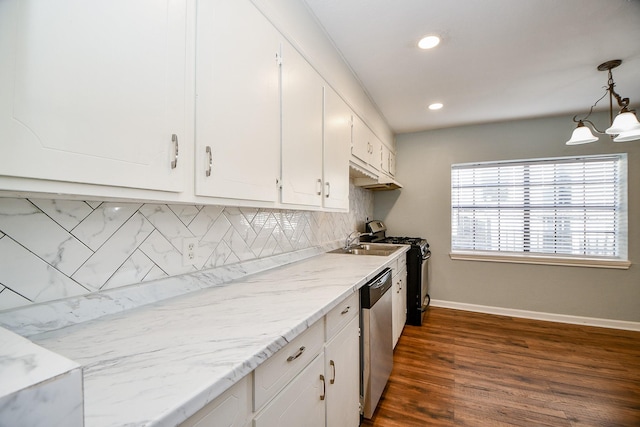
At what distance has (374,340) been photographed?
1721mm

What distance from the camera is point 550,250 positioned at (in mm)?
3615

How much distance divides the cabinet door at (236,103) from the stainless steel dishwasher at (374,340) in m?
0.83

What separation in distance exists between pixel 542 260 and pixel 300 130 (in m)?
3.65

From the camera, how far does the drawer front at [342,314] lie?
1.22 metres

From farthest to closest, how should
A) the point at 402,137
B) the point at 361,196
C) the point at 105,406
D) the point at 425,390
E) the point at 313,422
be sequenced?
the point at 402,137 < the point at 361,196 < the point at 425,390 < the point at 313,422 < the point at 105,406

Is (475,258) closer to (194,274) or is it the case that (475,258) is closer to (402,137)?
(402,137)

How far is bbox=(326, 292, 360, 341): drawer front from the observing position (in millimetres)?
1224

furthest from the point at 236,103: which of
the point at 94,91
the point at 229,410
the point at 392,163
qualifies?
the point at 392,163

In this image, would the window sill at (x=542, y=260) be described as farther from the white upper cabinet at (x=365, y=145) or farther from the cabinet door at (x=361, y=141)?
the cabinet door at (x=361, y=141)

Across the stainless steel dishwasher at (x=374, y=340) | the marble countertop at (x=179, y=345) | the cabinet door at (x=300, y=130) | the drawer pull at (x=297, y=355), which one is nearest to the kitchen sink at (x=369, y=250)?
the stainless steel dishwasher at (x=374, y=340)

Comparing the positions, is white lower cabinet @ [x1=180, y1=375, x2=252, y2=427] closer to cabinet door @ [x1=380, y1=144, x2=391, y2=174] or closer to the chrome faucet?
the chrome faucet

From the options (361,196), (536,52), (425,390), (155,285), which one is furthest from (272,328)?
(361,196)

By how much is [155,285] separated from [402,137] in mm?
3975

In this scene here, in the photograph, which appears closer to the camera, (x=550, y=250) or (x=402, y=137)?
(x=550, y=250)
